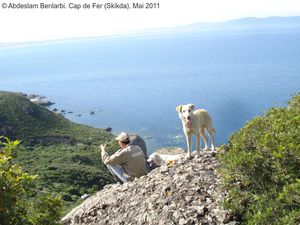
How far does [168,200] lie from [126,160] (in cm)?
272

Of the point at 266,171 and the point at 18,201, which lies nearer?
the point at 18,201

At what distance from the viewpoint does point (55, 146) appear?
3871 inches

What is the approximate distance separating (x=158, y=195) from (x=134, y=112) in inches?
5543

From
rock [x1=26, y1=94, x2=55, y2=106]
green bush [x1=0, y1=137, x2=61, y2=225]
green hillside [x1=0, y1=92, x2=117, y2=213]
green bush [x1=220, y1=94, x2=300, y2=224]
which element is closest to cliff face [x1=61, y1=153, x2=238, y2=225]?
green bush [x1=220, y1=94, x2=300, y2=224]

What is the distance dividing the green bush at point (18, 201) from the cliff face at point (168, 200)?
307cm

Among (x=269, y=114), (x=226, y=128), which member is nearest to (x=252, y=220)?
(x=269, y=114)

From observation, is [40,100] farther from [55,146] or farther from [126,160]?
[126,160]

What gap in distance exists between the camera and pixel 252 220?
6.59 m

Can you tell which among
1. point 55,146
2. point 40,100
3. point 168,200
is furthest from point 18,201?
point 40,100

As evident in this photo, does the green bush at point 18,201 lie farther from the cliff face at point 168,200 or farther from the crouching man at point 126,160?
the crouching man at point 126,160

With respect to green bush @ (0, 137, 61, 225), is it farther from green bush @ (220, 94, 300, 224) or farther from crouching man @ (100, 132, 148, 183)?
crouching man @ (100, 132, 148, 183)

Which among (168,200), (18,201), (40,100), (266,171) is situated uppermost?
(18,201)

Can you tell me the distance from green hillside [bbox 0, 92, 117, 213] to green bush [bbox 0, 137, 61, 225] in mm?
46344

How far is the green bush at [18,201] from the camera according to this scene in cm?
537
